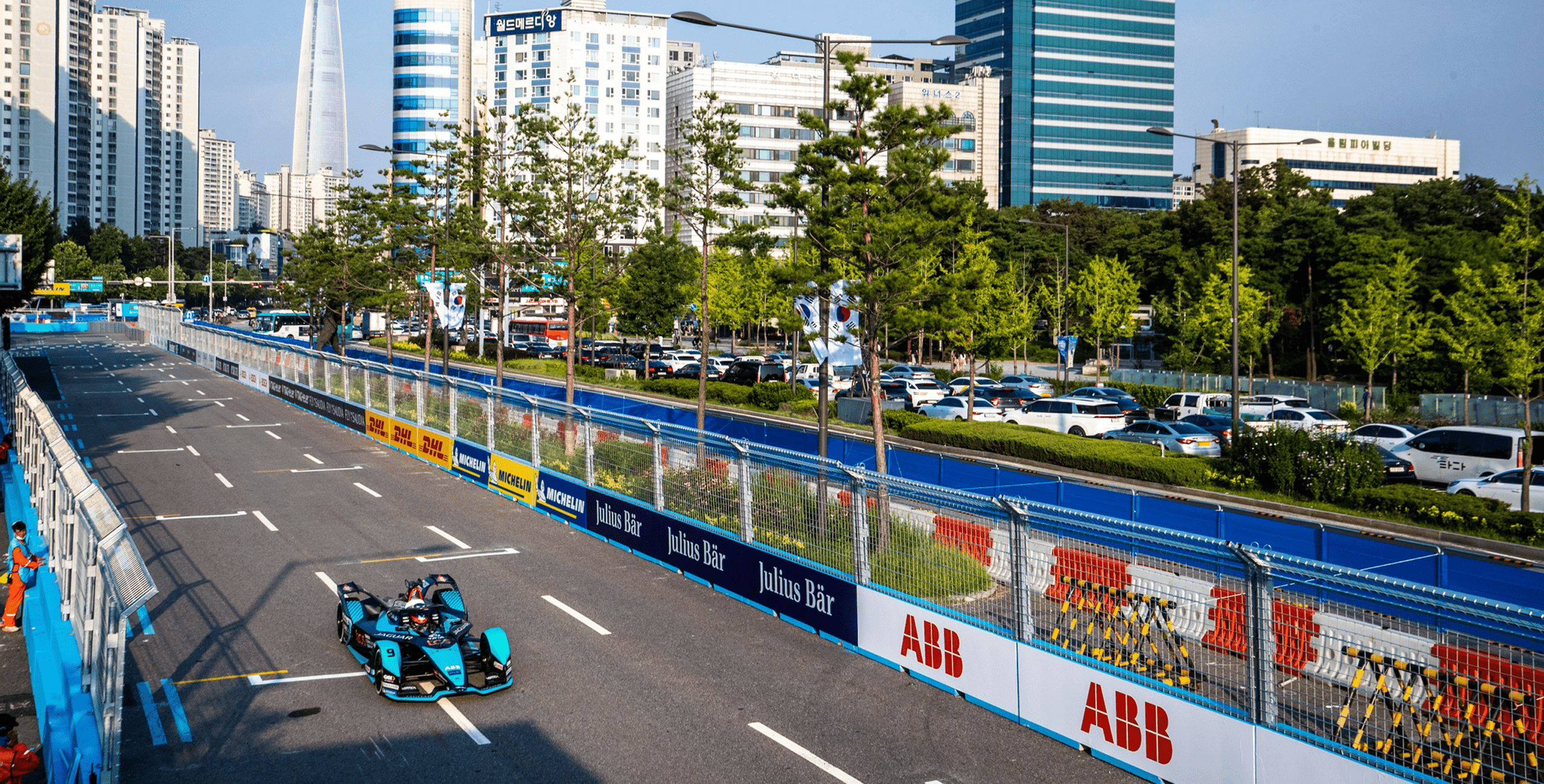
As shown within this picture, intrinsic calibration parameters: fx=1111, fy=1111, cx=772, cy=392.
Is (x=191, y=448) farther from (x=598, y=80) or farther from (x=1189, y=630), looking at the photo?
(x=598, y=80)

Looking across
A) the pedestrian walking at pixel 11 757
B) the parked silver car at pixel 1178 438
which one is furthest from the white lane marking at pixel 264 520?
the parked silver car at pixel 1178 438

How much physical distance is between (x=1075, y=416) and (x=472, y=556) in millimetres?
25314

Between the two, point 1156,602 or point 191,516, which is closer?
point 1156,602

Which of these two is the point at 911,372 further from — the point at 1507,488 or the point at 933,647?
the point at 933,647

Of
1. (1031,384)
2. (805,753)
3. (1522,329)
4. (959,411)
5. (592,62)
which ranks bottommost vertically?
(805,753)

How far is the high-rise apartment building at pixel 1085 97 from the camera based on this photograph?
446ft

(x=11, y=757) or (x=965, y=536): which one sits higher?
(x=965, y=536)

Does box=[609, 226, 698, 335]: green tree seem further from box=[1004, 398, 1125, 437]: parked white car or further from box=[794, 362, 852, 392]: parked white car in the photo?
box=[1004, 398, 1125, 437]: parked white car

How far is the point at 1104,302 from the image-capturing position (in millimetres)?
62219

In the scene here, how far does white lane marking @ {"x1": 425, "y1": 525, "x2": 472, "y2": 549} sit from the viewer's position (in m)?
18.8

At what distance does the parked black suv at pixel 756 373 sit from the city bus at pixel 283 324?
57606 millimetres

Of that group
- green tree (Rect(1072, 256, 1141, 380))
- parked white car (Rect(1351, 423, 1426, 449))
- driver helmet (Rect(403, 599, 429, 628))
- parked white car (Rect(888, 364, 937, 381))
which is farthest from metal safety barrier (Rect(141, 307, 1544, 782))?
green tree (Rect(1072, 256, 1141, 380))

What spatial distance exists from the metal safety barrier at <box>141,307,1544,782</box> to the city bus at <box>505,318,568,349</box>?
205ft

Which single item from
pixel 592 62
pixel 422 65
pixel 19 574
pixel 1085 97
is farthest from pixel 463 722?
pixel 422 65
